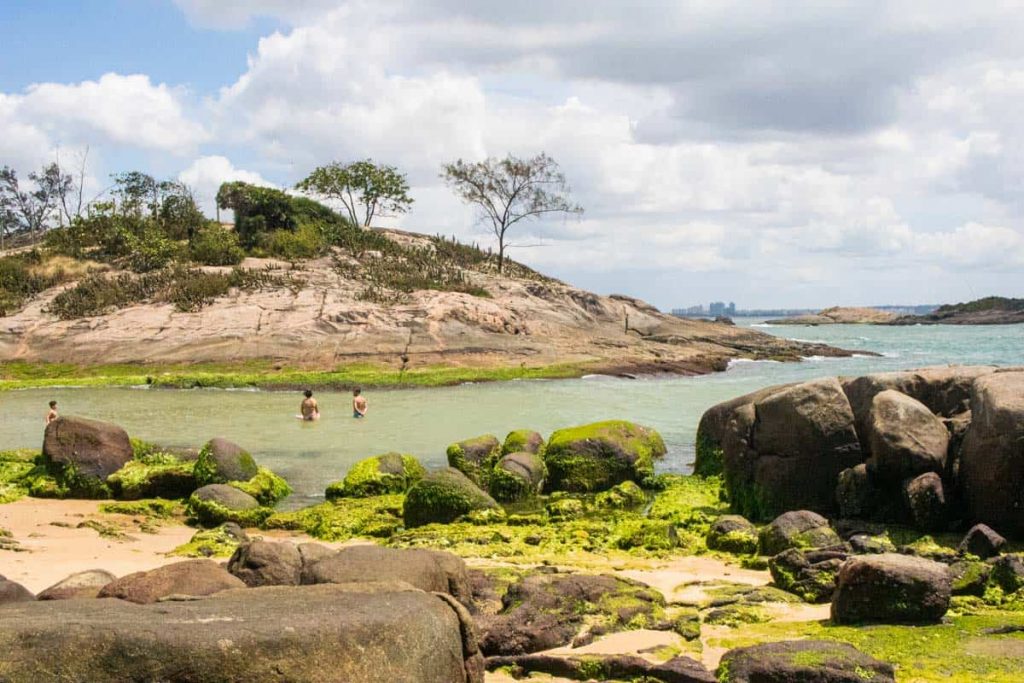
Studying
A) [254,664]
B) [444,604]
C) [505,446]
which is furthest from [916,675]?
[505,446]

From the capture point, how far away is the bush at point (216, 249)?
189 ft

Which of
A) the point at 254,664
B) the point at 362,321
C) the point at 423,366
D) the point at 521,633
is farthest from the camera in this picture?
the point at 362,321

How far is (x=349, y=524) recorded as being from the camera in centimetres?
1537

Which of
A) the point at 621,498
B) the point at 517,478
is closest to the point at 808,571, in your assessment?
the point at 621,498

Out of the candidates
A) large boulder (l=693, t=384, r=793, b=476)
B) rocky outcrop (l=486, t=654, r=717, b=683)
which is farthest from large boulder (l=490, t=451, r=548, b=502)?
rocky outcrop (l=486, t=654, r=717, b=683)

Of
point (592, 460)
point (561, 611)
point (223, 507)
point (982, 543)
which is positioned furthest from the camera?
point (592, 460)

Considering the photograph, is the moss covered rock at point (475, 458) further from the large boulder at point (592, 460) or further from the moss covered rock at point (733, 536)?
the moss covered rock at point (733, 536)

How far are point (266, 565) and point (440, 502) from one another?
612cm

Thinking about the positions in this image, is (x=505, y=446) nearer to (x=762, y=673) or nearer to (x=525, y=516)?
(x=525, y=516)

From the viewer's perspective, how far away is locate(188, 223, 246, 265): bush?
189 ft

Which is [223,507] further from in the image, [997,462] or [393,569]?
[997,462]

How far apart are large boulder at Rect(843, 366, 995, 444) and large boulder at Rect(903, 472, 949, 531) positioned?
2249mm

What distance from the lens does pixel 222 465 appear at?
1783 centimetres

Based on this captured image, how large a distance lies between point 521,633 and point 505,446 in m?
11.6
